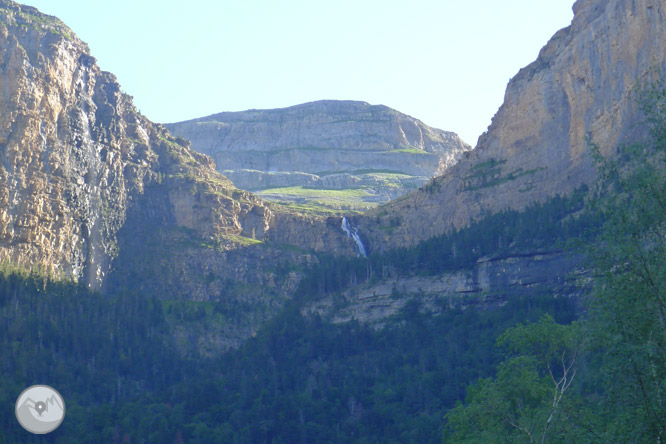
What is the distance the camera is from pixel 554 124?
14950 cm

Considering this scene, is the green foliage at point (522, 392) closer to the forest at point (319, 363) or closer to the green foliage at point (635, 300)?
the forest at point (319, 363)

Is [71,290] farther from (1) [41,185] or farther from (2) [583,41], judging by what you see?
(2) [583,41]

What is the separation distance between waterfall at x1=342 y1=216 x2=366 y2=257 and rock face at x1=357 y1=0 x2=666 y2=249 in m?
2.16

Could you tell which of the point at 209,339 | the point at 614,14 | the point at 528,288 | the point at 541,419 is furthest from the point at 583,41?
the point at 541,419

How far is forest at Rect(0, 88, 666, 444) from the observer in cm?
7679

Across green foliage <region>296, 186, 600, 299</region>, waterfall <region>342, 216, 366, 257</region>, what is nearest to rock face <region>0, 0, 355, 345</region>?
waterfall <region>342, 216, 366, 257</region>

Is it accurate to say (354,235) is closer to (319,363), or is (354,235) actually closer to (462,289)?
(462,289)

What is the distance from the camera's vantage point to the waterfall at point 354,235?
181m

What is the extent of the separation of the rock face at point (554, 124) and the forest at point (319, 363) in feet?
23.9

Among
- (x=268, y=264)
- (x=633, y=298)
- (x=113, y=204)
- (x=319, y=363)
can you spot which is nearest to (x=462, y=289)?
(x=319, y=363)

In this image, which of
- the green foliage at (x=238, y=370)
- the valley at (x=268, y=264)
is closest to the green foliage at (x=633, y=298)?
the valley at (x=268, y=264)

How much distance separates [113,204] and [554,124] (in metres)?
78.9

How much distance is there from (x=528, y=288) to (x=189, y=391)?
50389 millimetres

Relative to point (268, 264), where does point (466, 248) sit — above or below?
below
